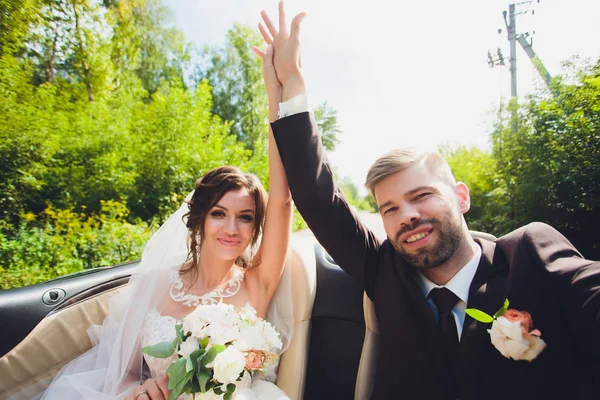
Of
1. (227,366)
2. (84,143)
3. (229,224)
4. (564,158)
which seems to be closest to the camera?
(227,366)

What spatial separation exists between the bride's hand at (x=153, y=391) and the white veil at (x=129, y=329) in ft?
0.61

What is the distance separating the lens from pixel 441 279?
62.2 inches

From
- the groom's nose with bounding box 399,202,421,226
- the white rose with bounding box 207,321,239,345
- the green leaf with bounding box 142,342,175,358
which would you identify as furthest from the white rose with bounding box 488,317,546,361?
the green leaf with bounding box 142,342,175,358

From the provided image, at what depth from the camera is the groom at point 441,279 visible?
3.98ft

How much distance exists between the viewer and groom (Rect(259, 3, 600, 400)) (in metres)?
1.21

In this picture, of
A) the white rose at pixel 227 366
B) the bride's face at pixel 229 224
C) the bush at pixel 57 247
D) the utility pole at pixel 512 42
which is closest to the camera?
the white rose at pixel 227 366

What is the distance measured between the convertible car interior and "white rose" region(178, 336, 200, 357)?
647mm

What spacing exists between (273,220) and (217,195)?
38cm

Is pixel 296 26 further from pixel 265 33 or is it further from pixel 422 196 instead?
pixel 422 196

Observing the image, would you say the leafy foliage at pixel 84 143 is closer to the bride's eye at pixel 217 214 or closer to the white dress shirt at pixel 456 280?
the bride's eye at pixel 217 214

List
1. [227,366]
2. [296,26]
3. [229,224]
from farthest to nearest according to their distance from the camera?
[229,224] → [296,26] → [227,366]

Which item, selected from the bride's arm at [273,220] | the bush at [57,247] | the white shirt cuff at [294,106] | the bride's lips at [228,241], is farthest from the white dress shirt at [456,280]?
the bush at [57,247]

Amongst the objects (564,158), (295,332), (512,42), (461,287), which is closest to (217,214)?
(295,332)

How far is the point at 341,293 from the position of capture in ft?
6.56
